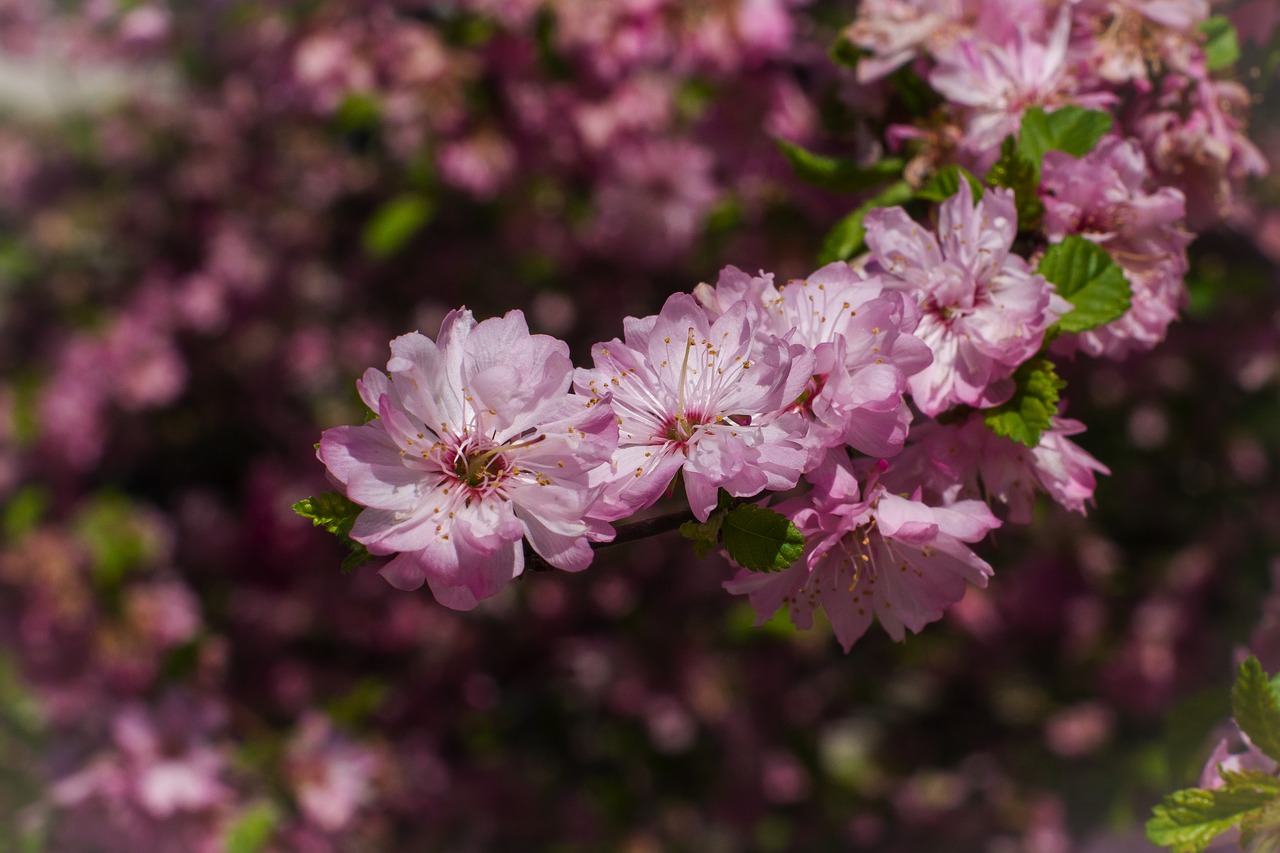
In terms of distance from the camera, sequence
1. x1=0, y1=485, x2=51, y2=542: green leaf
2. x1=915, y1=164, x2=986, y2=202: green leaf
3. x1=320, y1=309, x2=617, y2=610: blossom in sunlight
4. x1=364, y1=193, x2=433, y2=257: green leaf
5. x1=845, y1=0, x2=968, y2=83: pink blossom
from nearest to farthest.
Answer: x1=320, y1=309, x2=617, y2=610: blossom in sunlight, x1=915, y1=164, x2=986, y2=202: green leaf, x1=845, y1=0, x2=968, y2=83: pink blossom, x1=364, y1=193, x2=433, y2=257: green leaf, x1=0, y1=485, x2=51, y2=542: green leaf

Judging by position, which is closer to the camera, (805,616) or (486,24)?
(805,616)

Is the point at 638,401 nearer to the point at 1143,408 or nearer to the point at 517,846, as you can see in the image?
the point at 1143,408

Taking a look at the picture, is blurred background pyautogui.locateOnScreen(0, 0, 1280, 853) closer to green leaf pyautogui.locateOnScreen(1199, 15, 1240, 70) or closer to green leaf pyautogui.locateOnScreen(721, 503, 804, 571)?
green leaf pyautogui.locateOnScreen(1199, 15, 1240, 70)

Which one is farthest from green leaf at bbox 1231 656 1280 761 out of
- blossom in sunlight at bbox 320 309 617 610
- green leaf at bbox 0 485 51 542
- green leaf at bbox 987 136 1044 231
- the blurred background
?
A: green leaf at bbox 0 485 51 542

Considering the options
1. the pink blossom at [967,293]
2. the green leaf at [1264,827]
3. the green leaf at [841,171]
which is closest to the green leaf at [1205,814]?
the green leaf at [1264,827]

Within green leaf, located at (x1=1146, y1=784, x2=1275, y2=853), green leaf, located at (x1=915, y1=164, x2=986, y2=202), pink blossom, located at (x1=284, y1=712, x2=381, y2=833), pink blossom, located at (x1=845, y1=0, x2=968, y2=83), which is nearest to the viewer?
green leaf, located at (x1=1146, y1=784, x2=1275, y2=853)

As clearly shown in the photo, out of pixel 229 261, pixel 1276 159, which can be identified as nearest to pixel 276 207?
pixel 229 261
